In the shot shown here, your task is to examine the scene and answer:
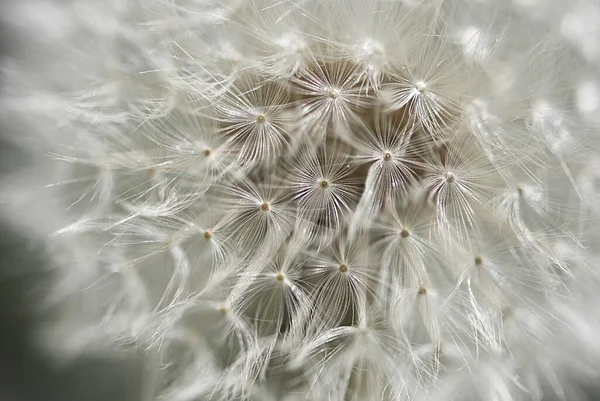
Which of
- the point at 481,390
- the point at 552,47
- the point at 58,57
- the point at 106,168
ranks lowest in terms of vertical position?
the point at 481,390

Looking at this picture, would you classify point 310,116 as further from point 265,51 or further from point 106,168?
point 106,168

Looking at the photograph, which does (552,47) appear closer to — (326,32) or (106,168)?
(326,32)

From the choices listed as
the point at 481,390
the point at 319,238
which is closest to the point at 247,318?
the point at 319,238

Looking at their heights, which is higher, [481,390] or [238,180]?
[238,180]

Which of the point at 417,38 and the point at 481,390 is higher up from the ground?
the point at 417,38

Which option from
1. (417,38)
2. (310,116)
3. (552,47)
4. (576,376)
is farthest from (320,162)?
(576,376)

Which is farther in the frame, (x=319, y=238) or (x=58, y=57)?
(x=58, y=57)
